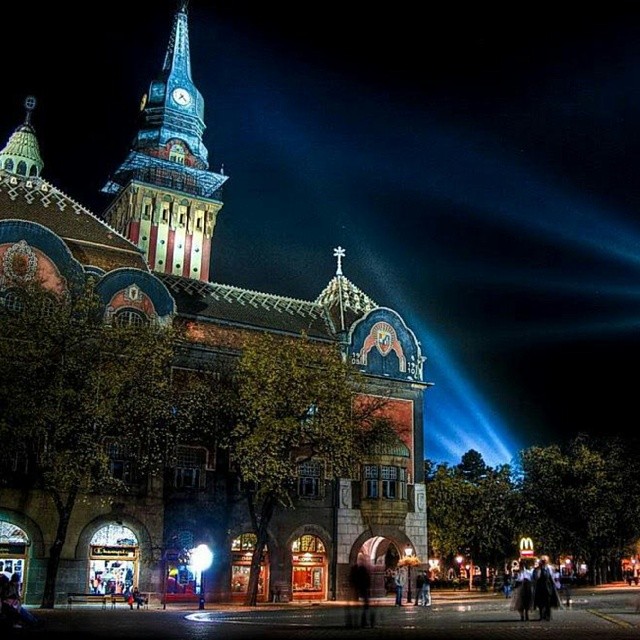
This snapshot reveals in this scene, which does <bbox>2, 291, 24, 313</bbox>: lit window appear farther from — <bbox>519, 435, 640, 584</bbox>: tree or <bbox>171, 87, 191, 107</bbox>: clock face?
<bbox>519, 435, 640, 584</bbox>: tree

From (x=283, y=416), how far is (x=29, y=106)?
34.6m

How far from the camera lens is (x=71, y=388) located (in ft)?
124

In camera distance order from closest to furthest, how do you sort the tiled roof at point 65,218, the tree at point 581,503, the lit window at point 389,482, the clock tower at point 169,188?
the tiled roof at point 65,218
the lit window at point 389,482
the clock tower at point 169,188
the tree at point 581,503

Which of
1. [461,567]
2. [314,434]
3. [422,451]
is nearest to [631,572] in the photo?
[461,567]

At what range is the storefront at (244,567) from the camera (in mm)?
49531

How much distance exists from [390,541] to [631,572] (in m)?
42.5

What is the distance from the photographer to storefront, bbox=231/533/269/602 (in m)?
49.5

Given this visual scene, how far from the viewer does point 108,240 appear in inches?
2060

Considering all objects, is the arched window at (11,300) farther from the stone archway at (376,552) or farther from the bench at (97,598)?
the stone archway at (376,552)

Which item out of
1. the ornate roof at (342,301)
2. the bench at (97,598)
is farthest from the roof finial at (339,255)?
the bench at (97,598)

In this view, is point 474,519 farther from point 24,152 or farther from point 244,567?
point 24,152

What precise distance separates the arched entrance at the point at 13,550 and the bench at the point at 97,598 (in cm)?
336

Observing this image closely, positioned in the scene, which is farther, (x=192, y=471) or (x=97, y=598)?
(x=192, y=471)

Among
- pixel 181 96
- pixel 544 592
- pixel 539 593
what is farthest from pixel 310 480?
pixel 181 96
